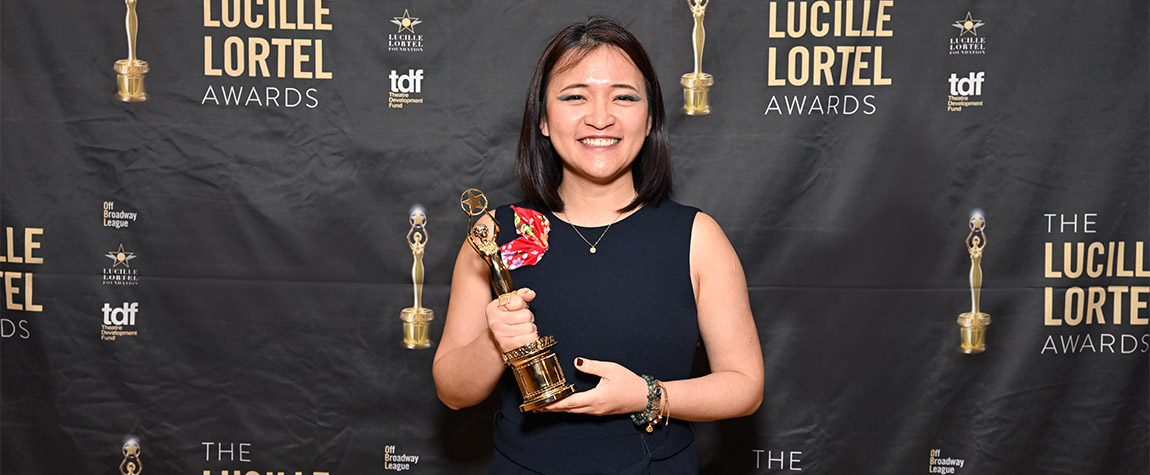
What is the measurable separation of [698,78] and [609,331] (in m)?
1.09

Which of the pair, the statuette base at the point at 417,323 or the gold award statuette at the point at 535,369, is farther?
the statuette base at the point at 417,323

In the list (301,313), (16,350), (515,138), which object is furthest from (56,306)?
(515,138)

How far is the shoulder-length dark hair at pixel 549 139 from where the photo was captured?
4.39 feet

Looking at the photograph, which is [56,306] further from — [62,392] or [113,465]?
[113,465]

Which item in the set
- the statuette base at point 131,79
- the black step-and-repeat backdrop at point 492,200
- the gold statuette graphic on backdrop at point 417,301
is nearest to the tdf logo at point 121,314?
the black step-and-repeat backdrop at point 492,200

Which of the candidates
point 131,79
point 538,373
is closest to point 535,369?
point 538,373

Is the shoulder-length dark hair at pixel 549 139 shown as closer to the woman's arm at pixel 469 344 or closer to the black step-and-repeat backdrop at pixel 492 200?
the woman's arm at pixel 469 344

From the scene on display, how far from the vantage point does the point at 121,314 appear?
225 cm

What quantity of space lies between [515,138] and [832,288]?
3.01ft

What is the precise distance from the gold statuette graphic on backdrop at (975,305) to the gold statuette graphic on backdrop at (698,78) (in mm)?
751

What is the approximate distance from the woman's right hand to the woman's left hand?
0.26ft

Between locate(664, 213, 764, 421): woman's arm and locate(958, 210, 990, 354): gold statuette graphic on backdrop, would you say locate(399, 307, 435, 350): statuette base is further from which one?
locate(958, 210, 990, 354): gold statuette graphic on backdrop

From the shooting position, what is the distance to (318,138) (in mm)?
2223

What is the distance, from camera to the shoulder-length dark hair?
134cm
